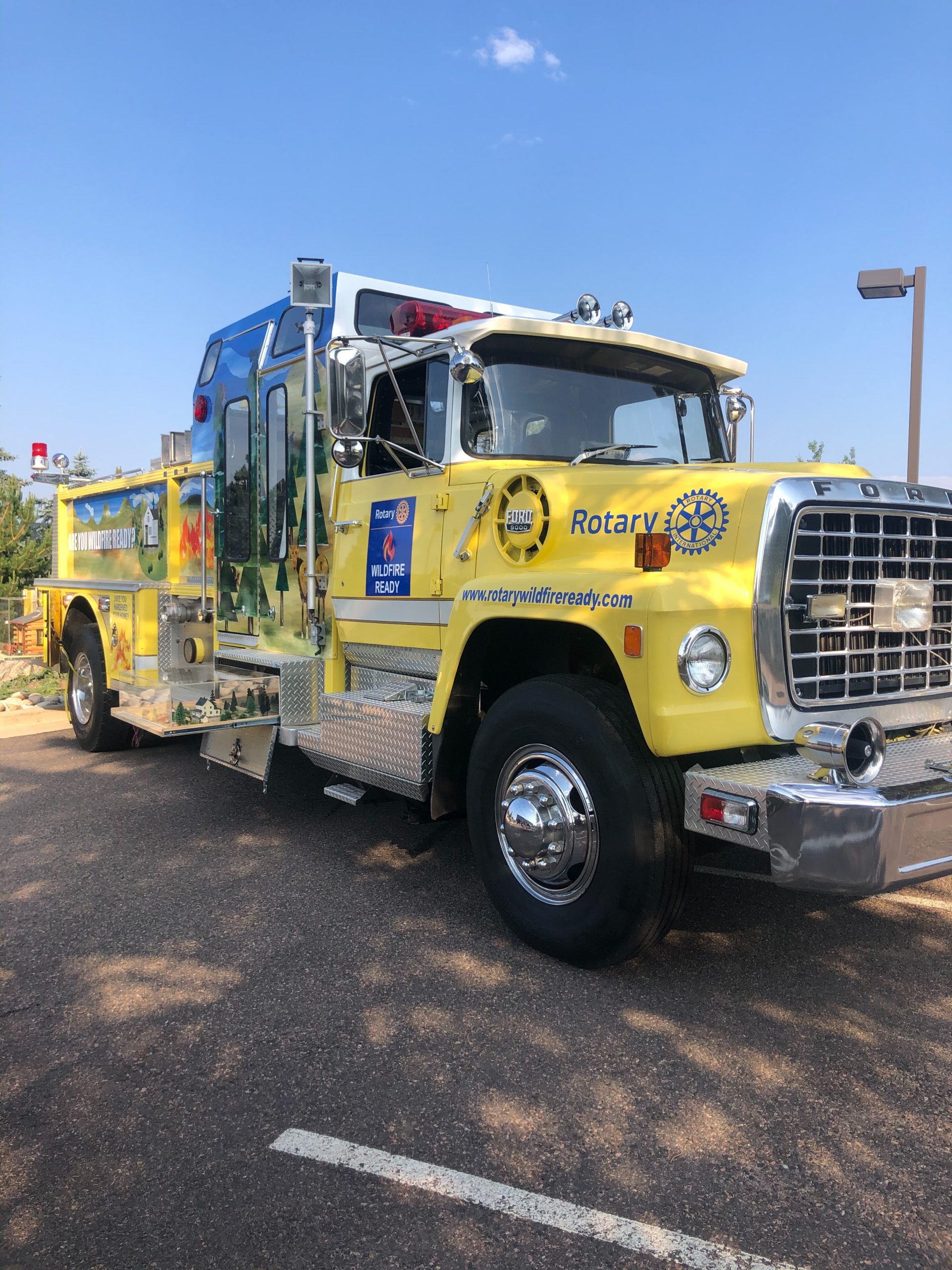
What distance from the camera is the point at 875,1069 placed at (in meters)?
2.96

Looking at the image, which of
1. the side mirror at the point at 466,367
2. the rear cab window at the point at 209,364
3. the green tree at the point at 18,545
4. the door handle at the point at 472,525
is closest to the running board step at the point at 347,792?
the door handle at the point at 472,525

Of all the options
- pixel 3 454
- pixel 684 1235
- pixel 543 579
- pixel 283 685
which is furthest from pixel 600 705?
pixel 3 454

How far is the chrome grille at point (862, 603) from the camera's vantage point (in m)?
3.31

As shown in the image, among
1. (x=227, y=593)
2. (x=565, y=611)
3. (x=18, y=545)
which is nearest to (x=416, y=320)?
(x=565, y=611)

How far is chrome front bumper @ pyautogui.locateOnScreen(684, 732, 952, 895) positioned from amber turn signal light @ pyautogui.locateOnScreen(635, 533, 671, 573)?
2.48ft

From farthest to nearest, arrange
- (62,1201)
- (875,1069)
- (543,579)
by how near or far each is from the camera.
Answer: (543,579)
(875,1069)
(62,1201)

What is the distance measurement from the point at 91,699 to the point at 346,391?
4826 mm

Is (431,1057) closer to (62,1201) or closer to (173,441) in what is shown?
(62,1201)

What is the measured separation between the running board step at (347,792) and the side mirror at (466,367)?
2199 millimetres

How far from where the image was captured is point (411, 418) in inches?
184

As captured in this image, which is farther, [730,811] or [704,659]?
[704,659]

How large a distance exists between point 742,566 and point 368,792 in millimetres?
2579

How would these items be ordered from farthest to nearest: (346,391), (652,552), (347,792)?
(347,792) → (346,391) → (652,552)

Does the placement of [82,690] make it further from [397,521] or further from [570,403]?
[570,403]
